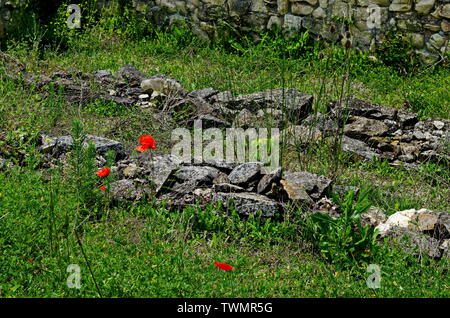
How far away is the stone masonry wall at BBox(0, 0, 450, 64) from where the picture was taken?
343 inches

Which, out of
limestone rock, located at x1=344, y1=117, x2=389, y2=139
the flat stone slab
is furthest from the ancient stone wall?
the flat stone slab

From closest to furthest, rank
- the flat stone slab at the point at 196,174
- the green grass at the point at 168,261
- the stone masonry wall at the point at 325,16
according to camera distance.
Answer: the green grass at the point at 168,261 → the flat stone slab at the point at 196,174 → the stone masonry wall at the point at 325,16

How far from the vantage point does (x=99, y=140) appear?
19.1ft

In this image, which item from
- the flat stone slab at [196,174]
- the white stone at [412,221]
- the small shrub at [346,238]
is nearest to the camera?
the small shrub at [346,238]

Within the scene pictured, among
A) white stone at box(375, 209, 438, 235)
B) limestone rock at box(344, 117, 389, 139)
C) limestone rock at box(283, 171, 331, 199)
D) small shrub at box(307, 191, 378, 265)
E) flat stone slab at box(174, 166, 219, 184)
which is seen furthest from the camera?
limestone rock at box(344, 117, 389, 139)

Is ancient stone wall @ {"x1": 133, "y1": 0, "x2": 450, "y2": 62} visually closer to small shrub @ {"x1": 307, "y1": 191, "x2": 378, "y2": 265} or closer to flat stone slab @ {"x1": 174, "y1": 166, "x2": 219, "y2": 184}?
flat stone slab @ {"x1": 174, "y1": 166, "x2": 219, "y2": 184}

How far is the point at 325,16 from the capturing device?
30.5 feet

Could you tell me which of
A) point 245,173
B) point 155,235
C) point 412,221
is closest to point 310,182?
point 245,173

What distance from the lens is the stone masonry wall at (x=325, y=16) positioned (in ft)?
28.6

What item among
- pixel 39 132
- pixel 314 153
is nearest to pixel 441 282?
pixel 314 153

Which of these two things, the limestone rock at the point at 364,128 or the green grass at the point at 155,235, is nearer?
the green grass at the point at 155,235

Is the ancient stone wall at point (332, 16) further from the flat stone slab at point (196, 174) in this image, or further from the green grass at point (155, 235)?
the flat stone slab at point (196, 174)

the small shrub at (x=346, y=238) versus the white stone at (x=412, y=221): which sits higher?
the small shrub at (x=346, y=238)

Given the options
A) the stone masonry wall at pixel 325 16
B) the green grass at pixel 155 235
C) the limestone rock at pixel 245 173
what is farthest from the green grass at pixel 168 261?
the stone masonry wall at pixel 325 16
